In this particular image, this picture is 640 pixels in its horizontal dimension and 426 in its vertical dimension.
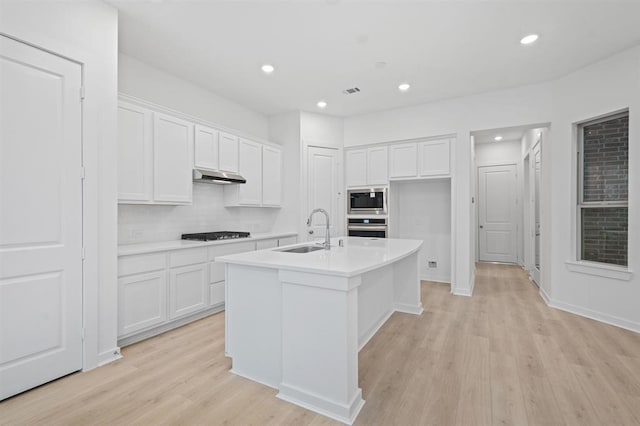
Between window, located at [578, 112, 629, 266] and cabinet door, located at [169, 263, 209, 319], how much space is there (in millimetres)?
4475

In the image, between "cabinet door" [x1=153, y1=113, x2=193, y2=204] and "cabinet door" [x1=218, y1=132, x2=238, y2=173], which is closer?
"cabinet door" [x1=153, y1=113, x2=193, y2=204]

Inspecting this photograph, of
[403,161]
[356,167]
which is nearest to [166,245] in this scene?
[356,167]

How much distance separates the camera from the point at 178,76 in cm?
376

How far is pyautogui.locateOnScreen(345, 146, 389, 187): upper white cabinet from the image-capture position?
5.07 m

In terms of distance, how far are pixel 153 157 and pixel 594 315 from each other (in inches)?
201

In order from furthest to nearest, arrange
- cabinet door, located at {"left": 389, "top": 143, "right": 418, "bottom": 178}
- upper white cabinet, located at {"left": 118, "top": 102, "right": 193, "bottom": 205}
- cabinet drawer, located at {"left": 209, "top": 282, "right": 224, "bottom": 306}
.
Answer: cabinet door, located at {"left": 389, "top": 143, "right": 418, "bottom": 178}, cabinet drawer, located at {"left": 209, "top": 282, "right": 224, "bottom": 306}, upper white cabinet, located at {"left": 118, "top": 102, "right": 193, "bottom": 205}

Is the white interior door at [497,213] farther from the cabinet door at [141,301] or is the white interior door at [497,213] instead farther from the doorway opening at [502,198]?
the cabinet door at [141,301]

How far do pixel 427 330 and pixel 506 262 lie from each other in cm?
479

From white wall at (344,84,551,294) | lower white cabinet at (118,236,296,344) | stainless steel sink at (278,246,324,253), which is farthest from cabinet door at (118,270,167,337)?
white wall at (344,84,551,294)

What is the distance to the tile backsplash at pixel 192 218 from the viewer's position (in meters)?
3.23

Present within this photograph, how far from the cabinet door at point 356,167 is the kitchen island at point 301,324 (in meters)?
3.06

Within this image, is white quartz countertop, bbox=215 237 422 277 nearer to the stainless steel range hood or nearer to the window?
the stainless steel range hood

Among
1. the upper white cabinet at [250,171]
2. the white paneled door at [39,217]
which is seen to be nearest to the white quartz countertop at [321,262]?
the white paneled door at [39,217]

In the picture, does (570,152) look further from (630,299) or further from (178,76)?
(178,76)
